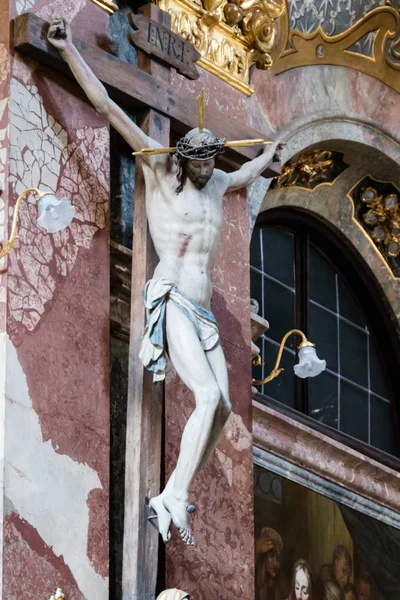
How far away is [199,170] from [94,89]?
2.24 ft

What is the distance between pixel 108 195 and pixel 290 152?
2774mm

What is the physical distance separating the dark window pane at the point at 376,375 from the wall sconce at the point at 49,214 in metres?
5.34

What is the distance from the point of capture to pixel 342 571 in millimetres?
12297

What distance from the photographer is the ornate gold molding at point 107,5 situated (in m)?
10.2

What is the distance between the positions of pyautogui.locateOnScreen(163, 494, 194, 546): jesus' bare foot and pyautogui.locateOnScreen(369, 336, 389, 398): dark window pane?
4951 mm

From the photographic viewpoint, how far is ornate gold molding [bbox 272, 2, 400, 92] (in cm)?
1256

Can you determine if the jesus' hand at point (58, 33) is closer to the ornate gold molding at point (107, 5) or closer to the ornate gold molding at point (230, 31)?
the ornate gold molding at point (107, 5)

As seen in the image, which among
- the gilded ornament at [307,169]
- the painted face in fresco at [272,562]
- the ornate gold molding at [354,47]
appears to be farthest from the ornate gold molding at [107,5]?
the painted face in fresco at [272,562]

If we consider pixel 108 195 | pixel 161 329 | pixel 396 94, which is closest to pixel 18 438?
pixel 161 329

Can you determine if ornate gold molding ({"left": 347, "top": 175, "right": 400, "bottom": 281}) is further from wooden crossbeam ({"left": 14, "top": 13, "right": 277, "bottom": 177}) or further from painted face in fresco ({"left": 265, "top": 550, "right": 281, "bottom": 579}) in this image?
painted face in fresco ({"left": 265, "top": 550, "right": 281, "bottom": 579})

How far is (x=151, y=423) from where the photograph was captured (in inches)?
372

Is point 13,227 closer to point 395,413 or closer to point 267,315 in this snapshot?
point 267,315

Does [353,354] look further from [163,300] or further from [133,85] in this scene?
[163,300]

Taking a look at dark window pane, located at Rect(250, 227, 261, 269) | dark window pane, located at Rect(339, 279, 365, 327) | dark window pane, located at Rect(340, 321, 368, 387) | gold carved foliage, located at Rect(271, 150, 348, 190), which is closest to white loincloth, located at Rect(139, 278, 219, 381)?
dark window pane, located at Rect(250, 227, 261, 269)
